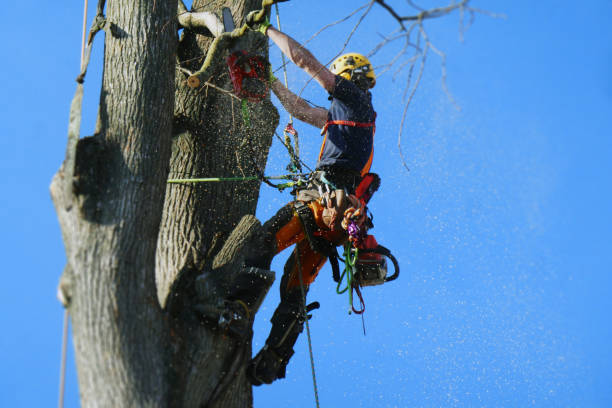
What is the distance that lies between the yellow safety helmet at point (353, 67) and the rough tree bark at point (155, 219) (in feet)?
1.59

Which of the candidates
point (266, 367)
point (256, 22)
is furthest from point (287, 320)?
point (256, 22)

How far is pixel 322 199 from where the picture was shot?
13.6ft

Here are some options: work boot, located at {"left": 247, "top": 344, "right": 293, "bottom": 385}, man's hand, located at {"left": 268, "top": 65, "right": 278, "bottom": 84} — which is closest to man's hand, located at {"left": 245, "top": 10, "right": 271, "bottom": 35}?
man's hand, located at {"left": 268, "top": 65, "right": 278, "bottom": 84}

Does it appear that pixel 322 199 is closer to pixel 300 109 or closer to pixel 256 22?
pixel 300 109

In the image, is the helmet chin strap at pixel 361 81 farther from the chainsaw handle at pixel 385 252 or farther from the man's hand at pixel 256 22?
the chainsaw handle at pixel 385 252

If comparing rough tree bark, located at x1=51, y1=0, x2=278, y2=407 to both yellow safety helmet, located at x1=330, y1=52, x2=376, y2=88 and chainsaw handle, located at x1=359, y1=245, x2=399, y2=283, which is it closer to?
yellow safety helmet, located at x1=330, y1=52, x2=376, y2=88

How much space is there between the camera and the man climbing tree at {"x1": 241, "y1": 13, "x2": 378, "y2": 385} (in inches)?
157

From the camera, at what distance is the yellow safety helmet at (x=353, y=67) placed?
449 centimetres

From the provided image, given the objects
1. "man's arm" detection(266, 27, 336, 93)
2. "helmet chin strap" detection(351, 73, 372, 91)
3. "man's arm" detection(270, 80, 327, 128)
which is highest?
"man's arm" detection(270, 80, 327, 128)

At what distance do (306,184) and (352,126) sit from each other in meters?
0.43

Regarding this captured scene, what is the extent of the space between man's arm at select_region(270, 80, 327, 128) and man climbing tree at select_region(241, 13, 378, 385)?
0.19 m

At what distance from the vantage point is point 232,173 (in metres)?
4.23

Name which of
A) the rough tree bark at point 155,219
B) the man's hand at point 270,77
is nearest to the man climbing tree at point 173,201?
the rough tree bark at point 155,219

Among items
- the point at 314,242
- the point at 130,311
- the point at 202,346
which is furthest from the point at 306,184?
the point at 130,311
